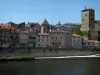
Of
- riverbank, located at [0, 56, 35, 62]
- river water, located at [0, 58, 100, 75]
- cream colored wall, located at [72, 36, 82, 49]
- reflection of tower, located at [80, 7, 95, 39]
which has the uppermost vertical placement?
reflection of tower, located at [80, 7, 95, 39]

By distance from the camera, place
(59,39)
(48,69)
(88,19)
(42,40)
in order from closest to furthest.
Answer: (48,69)
(42,40)
(59,39)
(88,19)

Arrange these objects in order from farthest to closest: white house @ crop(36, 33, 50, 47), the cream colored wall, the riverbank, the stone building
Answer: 1. the cream colored wall
2. white house @ crop(36, 33, 50, 47)
3. the stone building
4. the riverbank

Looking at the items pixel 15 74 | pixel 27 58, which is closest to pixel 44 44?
pixel 27 58

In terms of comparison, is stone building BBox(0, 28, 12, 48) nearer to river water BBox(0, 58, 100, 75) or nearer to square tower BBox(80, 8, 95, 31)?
river water BBox(0, 58, 100, 75)

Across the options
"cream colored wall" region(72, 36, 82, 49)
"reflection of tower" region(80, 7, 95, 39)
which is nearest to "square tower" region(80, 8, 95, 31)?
"reflection of tower" region(80, 7, 95, 39)

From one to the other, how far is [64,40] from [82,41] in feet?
28.5

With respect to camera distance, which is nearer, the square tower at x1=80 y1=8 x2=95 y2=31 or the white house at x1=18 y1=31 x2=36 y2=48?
the white house at x1=18 y1=31 x2=36 y2=48

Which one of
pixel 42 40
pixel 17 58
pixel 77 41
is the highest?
pixel 42 40

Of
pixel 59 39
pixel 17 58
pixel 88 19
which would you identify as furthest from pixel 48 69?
pixel 88 19

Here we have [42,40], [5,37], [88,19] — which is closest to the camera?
[5,37]

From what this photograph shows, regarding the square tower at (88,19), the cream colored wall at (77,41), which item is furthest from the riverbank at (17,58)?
the square tower at (88,19)

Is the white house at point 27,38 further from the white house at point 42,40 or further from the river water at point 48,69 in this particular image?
the river water at point 48,69

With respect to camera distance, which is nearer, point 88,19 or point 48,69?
point 48,69

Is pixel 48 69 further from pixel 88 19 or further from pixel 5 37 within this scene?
pixel 88 19
